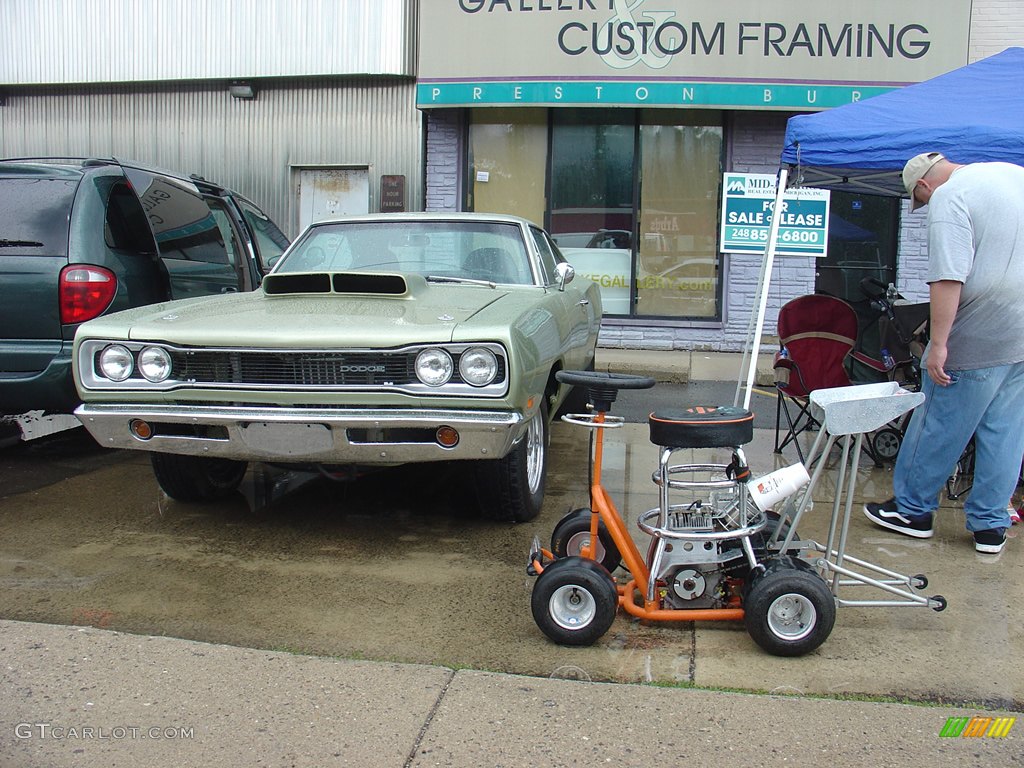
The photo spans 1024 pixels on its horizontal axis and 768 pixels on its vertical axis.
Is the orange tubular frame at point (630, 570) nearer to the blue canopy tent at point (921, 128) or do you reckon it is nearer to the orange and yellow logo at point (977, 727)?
the orange and yellow logo at point (977, 727)

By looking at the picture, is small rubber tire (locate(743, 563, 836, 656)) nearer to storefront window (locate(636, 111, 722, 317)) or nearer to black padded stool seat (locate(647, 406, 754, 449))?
black padded stool seat (locate(647, 406, 754, 449))

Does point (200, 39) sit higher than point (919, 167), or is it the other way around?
point (200, 39)

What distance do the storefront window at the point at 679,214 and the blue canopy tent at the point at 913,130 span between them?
16.9 feet

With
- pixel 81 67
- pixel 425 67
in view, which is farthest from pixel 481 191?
pixel 81 67

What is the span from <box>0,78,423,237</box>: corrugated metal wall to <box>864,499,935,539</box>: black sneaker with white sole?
790 cm

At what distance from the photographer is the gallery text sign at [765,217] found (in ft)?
27.2

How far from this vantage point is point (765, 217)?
8727 mm

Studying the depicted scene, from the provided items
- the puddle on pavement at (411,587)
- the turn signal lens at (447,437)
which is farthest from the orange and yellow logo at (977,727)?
the turn signal lens at (447,437)

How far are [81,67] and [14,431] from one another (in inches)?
336

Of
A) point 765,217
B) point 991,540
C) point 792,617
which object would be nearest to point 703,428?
point 792,617

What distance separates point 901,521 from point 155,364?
354cm

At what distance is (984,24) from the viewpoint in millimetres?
10609

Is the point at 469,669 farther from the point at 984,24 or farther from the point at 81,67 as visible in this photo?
the point at 81,67

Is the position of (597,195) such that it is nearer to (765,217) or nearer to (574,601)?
(765,217)
